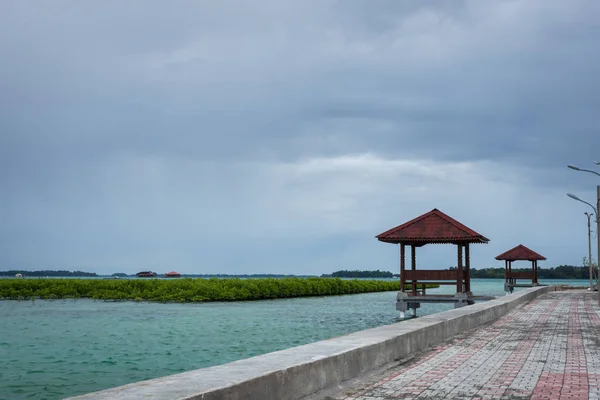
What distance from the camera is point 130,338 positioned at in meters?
24.6

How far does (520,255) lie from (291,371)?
51.6 m

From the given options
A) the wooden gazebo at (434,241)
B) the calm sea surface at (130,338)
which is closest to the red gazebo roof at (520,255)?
the calm sea surface at (130,338)

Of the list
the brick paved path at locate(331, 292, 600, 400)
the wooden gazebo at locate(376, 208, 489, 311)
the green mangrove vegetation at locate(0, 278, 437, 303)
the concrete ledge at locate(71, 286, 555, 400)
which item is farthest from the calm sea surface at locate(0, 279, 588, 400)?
the brick paved path at locate(331, 292, 600, 400)

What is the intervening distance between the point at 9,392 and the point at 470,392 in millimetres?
11459

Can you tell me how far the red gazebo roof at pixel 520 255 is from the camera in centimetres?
5409

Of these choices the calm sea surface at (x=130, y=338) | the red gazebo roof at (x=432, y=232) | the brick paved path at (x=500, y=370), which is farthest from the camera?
the red gazebo roof at (x=432, y=232)

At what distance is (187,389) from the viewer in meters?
5.19

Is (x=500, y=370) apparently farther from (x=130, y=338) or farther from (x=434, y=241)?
(x=434, y=241)

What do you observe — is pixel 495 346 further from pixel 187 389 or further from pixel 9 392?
pixel 9 392

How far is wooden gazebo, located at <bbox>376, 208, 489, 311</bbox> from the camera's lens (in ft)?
96.9

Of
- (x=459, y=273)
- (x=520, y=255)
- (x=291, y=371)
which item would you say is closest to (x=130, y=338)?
(x=459, y=273)

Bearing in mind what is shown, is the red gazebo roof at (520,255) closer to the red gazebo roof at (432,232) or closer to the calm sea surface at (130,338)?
the calm sea surface at (130,338)

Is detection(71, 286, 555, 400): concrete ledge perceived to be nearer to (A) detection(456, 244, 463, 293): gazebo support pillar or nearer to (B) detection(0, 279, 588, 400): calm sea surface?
(B) detection(0, 279, 588, 400): calm sea surface

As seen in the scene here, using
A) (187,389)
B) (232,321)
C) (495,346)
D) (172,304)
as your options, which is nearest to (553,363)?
(495,346)
